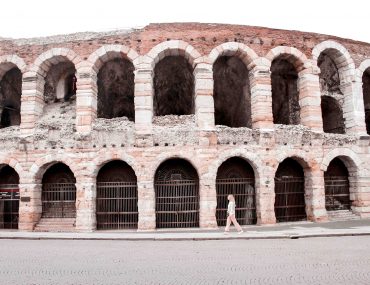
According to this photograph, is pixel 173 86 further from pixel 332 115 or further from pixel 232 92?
pixel 332 115

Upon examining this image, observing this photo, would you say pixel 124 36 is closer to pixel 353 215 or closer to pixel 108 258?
pixel 108 258

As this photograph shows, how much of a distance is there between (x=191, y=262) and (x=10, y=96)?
14618 mm

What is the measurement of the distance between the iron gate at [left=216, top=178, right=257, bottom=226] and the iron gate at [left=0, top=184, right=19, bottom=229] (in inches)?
333

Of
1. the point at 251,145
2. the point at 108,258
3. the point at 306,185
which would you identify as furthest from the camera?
the point at 306,185

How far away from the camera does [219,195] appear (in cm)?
1421

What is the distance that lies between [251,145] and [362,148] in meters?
5.24

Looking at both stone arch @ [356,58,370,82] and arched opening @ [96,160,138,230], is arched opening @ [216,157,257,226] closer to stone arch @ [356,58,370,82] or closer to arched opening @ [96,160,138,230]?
arched opening @ [96,160,138,230]

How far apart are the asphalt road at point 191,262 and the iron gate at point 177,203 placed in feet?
12.2

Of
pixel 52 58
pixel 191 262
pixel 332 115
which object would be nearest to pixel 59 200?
pixel 52 58

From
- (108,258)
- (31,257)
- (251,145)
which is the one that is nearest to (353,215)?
(251,145)

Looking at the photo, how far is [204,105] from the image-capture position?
13.8m

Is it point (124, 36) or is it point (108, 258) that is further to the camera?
point (124, 36)

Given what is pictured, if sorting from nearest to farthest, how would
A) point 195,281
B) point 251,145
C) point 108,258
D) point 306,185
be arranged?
point 195,281 → point 108,258 → point 251,145 → point 306,185

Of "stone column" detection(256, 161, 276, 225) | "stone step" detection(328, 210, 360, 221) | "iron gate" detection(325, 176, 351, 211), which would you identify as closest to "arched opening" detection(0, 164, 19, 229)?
"stone column" detection(256, 161, 276, 225)
